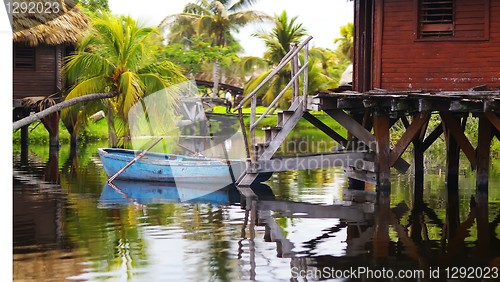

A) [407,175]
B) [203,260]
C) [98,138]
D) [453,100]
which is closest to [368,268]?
[203,260]

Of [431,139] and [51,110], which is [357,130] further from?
[51,110]

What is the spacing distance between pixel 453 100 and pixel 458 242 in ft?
14.0

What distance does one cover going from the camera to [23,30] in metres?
29.6

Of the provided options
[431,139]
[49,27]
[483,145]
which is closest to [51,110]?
[431,139]

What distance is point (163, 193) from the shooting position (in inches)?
758

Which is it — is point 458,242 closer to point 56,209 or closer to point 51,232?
point 51,232

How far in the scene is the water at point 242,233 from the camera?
1099 cm

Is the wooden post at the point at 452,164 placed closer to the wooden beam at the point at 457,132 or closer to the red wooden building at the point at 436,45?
the wooden beam at the point at 457,132

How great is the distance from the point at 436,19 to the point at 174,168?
6.86m

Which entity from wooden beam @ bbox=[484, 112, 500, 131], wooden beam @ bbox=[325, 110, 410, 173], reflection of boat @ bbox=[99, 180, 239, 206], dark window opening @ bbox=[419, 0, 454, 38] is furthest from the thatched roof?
wooden beam @ bbox=[484, 112, 500, 131]

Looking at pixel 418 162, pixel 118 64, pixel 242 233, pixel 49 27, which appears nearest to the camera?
pixel 242 233

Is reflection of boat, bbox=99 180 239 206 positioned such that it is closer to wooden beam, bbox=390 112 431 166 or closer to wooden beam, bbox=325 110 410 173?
wooden beam, bbox=325 110 410 173

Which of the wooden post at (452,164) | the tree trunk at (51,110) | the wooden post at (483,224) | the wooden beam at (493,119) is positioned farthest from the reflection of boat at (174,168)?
the wooden beam at (493,119)

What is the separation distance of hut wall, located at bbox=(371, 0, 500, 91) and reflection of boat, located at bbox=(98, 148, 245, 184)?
425 cm
